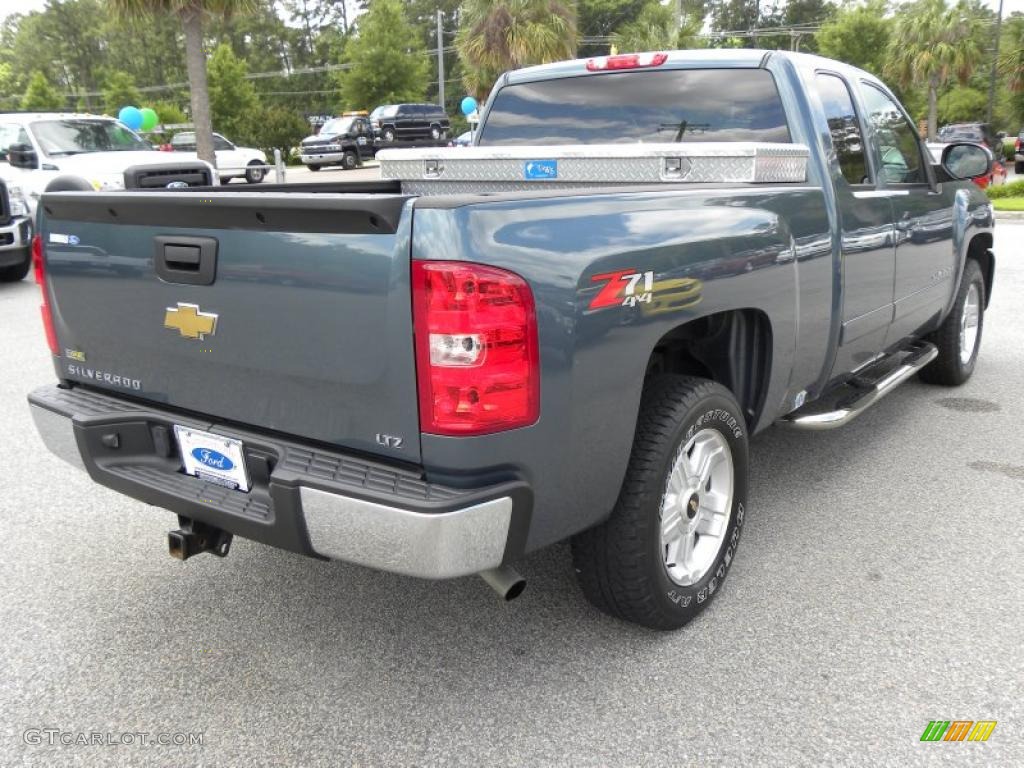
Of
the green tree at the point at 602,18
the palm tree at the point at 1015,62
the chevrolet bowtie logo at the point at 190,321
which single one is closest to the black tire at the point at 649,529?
the chevrolet bowtie logo at the point at 190,321

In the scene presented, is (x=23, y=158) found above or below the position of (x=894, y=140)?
below

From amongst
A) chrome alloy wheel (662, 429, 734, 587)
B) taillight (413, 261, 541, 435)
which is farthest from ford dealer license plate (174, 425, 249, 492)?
chrome alloy wheel (662, 429, 734, 587)

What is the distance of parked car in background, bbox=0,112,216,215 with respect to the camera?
39.4 ft

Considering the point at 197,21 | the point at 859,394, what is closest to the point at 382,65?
the point at 197,21

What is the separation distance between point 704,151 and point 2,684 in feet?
9.80

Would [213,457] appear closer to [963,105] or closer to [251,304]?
[251,304]

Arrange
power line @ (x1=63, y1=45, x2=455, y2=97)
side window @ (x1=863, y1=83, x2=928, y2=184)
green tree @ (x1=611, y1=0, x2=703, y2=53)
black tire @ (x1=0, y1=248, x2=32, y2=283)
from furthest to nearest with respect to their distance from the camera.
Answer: power line @ (x1=63, y1=45, x2=455, y2=97), green tree @ (x1=611, y1=0, x2=703, y2=53), black tire @ (x1=0, y1=248, x2=32, y2=283), side window @ (x1=863, y1=83, x2=928, y2=184)

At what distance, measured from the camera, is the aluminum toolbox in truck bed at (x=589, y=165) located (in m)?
3.22

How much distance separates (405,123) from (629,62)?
3345 centimetres

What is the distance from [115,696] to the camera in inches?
102

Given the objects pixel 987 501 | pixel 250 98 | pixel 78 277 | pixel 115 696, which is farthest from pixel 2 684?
pixel 250 98

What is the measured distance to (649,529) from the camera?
2562 millimetres

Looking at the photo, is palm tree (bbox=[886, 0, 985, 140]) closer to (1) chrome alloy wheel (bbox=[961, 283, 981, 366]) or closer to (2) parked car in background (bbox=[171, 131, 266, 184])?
(2) parked car in background (bbox=[171, 131, 266, 184])

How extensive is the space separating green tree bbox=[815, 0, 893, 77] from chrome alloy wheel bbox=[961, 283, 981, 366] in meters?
47.7
